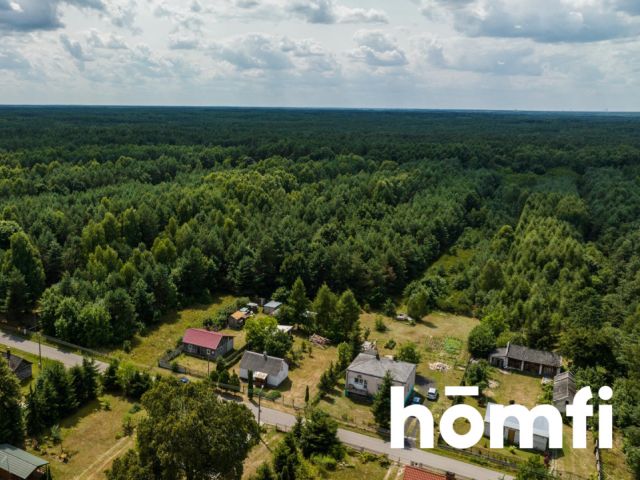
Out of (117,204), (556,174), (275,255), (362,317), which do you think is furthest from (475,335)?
(556,174)

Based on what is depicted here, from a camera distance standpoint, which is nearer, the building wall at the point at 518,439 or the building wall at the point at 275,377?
the building wall at the point at 518,439

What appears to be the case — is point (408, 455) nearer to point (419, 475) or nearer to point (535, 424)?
point (419, 475)

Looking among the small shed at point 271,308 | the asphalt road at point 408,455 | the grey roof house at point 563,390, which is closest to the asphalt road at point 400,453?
the asphalt road at point 408,455

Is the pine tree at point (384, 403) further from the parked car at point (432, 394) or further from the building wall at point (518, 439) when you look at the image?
the building wall at point (518, 439)

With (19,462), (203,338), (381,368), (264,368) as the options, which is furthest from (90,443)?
(381,368)

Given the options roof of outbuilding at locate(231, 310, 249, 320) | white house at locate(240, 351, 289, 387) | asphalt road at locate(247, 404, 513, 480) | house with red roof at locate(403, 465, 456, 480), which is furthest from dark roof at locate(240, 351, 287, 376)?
house with red roof at locate(403, 465, 456, 480)

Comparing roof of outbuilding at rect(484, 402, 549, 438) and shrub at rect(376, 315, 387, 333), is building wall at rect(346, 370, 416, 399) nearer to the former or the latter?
roof of outbuilding at rect(484, 402, 549, 438)

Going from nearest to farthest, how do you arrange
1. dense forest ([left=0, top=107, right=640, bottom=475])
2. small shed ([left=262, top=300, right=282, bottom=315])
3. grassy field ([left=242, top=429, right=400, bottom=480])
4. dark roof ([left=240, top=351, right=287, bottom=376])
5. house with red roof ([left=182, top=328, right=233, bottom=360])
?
grassy field ([left=242, top=429, right=400, bottom=480])
dark roof ([left=240, top=351, right=287, bottom=376])
house with red roof ([left=182, top=328, right=233, bottom=360])
dense forest ([left=0, top=107, right=640, bottom=475])
small shed ([left=262, top=300, right=282, bottom=315])
